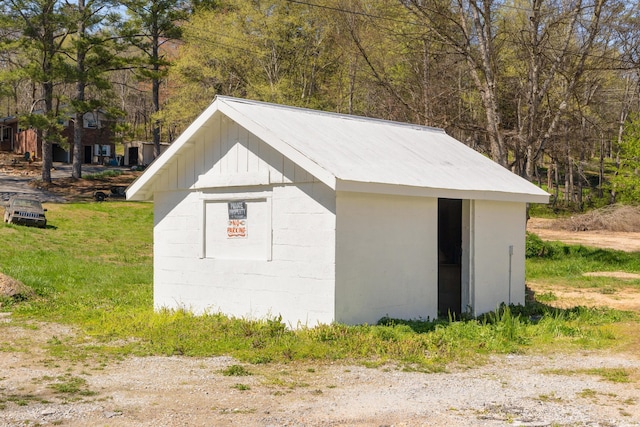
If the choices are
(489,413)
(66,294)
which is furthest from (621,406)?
(66,294)

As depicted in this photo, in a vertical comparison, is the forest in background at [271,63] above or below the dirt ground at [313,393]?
above

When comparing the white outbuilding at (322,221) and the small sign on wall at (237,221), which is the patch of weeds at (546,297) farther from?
the small sign on wall at (237,221)

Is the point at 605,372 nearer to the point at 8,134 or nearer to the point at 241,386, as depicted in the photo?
the point at 241,386

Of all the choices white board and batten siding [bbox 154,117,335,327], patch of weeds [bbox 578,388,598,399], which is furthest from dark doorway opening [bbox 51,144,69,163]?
patch of weeds [bbox 578,388,598,399]

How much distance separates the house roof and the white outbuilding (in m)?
0.04

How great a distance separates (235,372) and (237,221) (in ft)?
13.9

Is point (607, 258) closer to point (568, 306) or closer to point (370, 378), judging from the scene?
point (568, 306)

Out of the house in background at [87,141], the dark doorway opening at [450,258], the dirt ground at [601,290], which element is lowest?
the dirt ground at [601,290]

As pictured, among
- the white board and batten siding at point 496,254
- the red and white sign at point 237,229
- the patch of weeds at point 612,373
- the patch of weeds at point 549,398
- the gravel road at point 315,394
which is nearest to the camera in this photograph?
the gravel road at point 315,394

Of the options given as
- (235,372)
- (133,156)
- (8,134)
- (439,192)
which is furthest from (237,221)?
(8,134)

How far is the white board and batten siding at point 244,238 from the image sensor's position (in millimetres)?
11812

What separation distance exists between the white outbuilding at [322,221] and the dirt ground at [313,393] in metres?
2.25

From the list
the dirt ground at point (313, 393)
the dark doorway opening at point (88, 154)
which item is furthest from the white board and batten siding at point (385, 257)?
the dark doorway opening at point (88, 154)

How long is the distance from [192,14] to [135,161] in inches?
721
